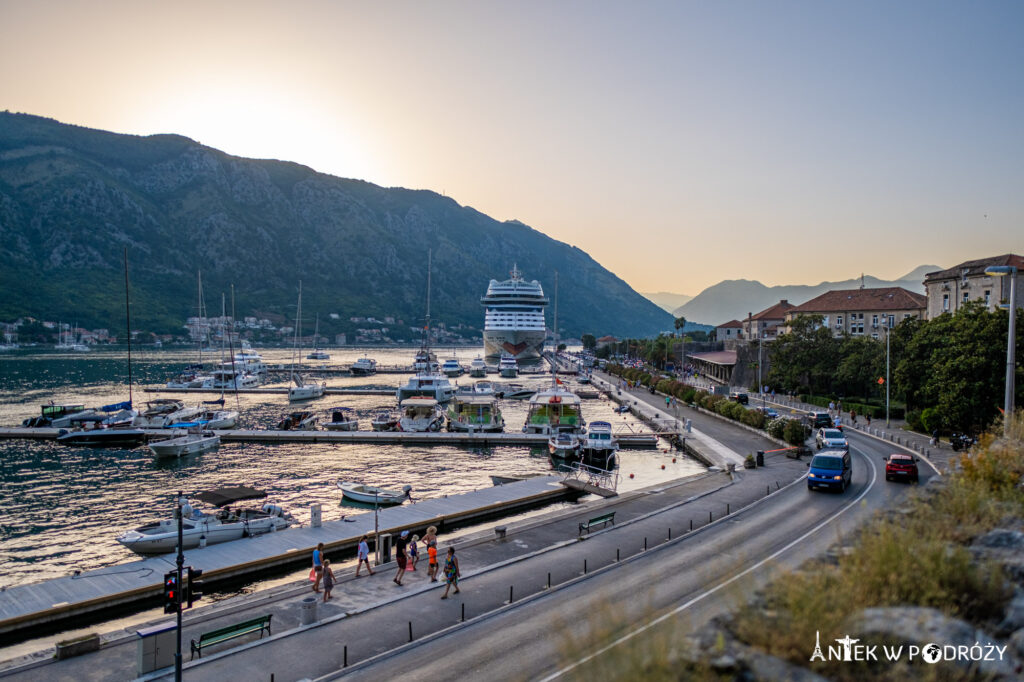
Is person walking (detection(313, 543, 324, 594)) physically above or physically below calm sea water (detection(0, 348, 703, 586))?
above

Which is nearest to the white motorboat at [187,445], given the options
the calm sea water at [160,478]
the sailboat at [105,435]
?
the calm sea water at [160,478]

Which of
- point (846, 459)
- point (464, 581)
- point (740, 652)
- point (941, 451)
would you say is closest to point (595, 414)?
point (941, 451)

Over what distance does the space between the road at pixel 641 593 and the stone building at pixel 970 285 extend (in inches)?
1353

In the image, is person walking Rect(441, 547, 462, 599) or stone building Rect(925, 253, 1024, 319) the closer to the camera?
person walking Rect(441, 547, 462, 599)

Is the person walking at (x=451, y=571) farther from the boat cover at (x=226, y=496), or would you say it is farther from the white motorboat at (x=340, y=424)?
the white motorboat at (x=340, y=424)

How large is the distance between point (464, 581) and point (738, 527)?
10643mm

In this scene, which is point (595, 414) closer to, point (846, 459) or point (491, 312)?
point (846, 459)

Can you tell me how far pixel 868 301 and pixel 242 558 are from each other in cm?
8572

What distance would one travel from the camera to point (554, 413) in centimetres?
5550

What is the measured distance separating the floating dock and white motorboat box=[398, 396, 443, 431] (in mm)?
24684

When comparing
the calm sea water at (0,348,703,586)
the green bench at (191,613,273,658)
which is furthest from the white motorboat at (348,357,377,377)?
the green bench at (191,613,273,658)

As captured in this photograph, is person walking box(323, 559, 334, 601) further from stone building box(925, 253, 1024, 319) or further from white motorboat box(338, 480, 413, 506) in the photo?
stone building box(925, 253, 1024, 319)

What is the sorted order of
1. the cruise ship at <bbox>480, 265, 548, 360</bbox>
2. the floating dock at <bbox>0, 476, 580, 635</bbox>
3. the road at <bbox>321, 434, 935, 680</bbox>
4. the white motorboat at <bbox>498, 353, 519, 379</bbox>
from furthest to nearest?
the cruise ship at <bbox>480, 265, 548, 360</bbox> < the white motorboat at <bbox>498, 353, 519, 379</bbox> < the floating dock at <bbox>0, 476, 580, 635</bbox> < the road at <bbox>321, 434, 935, 680</bbox>

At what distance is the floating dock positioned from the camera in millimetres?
18312
